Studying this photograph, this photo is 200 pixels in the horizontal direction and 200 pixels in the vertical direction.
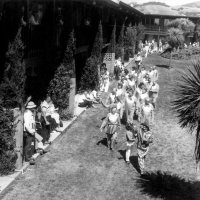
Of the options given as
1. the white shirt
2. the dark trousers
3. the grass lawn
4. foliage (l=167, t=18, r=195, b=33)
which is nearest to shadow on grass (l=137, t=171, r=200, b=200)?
the grass lawn

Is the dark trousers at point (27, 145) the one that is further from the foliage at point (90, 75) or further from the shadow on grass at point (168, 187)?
the foliage at point (90, 75)

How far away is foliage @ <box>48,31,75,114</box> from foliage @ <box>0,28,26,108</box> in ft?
17.3

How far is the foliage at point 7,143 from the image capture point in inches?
381

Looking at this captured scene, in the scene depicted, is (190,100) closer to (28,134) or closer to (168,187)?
(168,187)

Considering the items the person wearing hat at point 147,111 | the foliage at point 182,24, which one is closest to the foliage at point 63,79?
the person wearing hat at point 147,111

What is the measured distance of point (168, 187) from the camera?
995 cm

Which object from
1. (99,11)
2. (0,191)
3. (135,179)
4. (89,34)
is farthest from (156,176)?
(99,11)

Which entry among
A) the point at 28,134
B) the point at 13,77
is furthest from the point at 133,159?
the point at 13,77

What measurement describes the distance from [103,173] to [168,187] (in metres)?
1.96

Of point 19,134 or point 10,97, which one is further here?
point 19,134

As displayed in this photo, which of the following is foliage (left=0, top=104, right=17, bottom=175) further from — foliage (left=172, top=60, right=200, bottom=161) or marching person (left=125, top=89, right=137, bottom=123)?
marching person (left=125, top=89, right=137, bottom=123)

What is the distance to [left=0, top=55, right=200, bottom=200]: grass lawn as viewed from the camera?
9500mm

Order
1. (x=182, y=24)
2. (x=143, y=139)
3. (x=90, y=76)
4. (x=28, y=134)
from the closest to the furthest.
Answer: (x=143, y=139)
(x=28, y=134)
(x=90, y=76)
(x=182, y=24)

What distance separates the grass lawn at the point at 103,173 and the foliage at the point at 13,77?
2254mm
